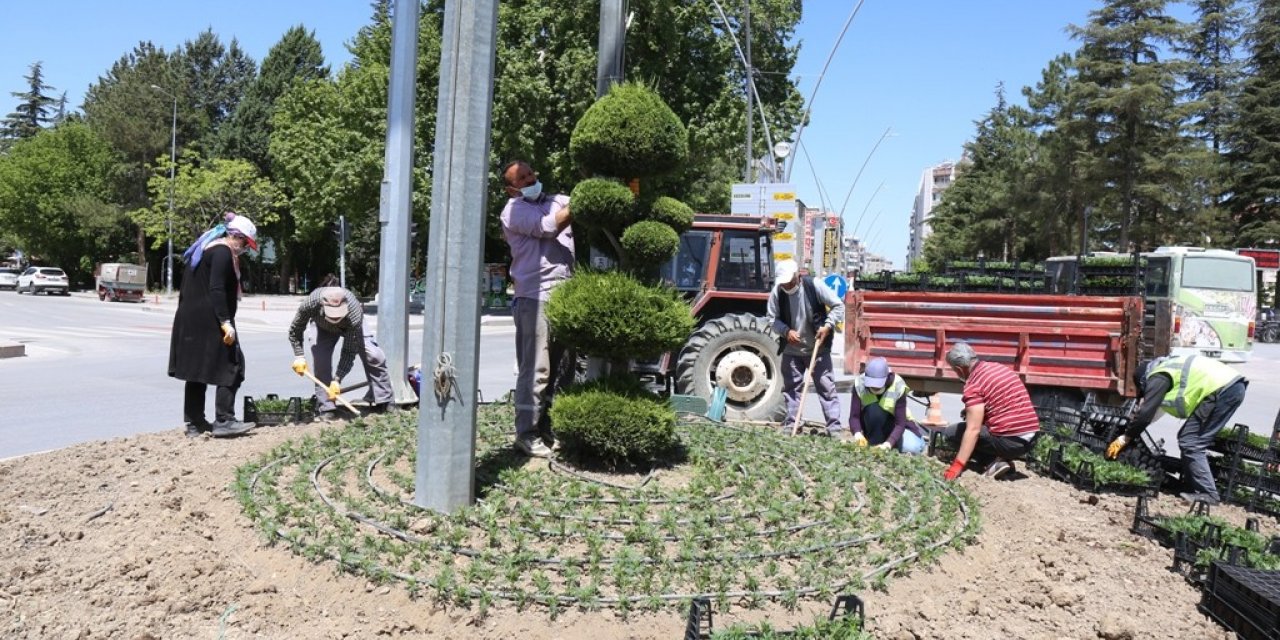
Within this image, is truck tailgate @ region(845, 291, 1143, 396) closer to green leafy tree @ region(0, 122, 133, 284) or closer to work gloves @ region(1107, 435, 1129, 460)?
work gloves @ region(1107, 435, 1129, 460)

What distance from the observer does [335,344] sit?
8047 mm

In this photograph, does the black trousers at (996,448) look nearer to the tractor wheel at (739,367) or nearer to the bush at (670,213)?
the tractor wheel at (739,367)

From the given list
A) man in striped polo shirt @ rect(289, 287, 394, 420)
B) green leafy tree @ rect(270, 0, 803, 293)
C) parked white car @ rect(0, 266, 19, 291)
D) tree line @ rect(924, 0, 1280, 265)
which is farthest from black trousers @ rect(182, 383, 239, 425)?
parked white car @ rect(0, 266, 19, 291)

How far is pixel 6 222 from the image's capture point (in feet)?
191

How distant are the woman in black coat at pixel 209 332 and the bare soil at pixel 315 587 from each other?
1.29m

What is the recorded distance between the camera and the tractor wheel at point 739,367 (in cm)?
1002

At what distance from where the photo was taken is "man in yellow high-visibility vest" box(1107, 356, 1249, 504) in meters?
6.68

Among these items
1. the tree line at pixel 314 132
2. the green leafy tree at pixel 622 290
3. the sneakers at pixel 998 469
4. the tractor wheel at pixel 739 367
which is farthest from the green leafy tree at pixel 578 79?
the green leafy tree at pixel 622 290

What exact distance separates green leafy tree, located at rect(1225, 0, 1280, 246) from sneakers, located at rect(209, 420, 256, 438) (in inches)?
1811

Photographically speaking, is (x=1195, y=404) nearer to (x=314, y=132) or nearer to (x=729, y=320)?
(x=729, y=320)

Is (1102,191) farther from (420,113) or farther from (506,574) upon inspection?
(506,574)

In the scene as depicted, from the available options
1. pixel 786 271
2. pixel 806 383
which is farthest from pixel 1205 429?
pixel 786 271

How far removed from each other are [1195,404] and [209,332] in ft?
25.3

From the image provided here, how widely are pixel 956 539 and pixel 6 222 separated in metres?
69.0
